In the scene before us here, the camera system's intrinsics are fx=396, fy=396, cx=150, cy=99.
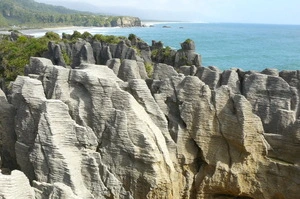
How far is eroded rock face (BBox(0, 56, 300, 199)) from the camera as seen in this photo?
33.5ft

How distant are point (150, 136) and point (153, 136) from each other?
121 mm

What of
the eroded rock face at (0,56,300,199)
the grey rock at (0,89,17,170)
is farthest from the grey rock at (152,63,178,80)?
the grey rock at (0,89,17,170)

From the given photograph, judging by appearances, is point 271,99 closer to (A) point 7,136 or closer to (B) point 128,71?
(B) point 128,71

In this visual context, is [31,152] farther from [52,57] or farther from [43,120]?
[52,57]

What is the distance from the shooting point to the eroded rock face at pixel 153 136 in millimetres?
10203

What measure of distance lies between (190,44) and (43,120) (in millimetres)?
31164

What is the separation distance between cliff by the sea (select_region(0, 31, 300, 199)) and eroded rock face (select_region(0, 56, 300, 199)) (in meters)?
0.03

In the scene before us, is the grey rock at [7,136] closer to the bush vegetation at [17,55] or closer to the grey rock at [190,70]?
the grey rock at [190,70]

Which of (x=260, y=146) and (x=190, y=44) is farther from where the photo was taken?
(x=190, y=44)

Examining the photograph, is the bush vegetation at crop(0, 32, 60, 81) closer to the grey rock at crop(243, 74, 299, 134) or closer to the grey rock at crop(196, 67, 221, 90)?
the grey rock at crop(196, 67, 221, 90)

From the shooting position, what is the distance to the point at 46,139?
32.6 ft

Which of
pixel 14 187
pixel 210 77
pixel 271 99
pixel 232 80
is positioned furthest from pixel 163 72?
pixel 14 187

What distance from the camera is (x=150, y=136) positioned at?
11.2 m

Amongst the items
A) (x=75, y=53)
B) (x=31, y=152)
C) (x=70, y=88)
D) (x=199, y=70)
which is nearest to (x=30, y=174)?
(x=31, y=152)
